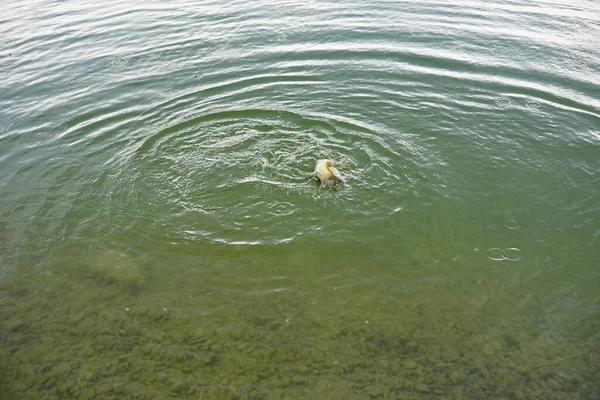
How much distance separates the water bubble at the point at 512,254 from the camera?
7.02 m

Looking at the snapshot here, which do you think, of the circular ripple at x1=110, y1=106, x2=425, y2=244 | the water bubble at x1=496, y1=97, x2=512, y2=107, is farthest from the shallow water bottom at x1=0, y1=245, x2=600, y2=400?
the water bubble at x1=496, y1=97, x2=512, y2=107

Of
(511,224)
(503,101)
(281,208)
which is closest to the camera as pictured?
(511,224)

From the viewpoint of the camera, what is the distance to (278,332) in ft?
20.1

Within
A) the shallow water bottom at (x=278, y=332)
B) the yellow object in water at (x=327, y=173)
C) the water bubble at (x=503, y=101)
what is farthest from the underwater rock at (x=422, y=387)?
the water bubble at (x=503, y=101)

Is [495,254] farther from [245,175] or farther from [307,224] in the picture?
[245,175]

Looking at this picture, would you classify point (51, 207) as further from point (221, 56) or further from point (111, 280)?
point (221, 56)

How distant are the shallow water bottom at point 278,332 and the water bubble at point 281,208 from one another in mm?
813

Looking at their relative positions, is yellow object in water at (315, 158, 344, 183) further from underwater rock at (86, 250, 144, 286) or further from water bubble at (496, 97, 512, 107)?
water bubble at (496, 97, 512, 107)

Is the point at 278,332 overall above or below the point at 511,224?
below

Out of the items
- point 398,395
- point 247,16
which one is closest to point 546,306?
point 398,395

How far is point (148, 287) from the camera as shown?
6875 mm

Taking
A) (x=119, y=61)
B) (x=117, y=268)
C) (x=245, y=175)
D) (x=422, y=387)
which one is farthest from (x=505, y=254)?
(x=119, y=61)

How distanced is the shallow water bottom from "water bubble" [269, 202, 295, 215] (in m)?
0.81

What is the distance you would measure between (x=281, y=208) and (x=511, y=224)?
3.91 metres
